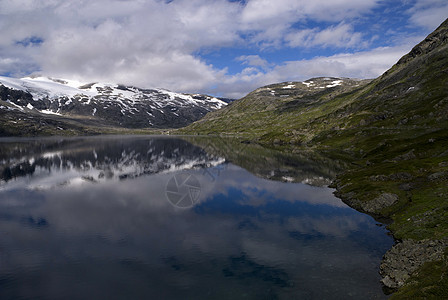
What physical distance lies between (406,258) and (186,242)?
102 feet

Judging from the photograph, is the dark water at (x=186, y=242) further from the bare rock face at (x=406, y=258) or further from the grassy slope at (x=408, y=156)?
the grassy slope at (x=408, y=156)

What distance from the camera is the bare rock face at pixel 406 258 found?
3212 cm

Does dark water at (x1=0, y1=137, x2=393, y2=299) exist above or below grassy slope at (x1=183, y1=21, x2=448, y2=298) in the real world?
below

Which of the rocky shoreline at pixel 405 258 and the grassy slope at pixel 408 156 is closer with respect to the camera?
the rocky shoreline at pixel 405 258

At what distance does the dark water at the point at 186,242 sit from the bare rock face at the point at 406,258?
1666mm

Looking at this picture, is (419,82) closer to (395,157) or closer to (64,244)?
(395,157)

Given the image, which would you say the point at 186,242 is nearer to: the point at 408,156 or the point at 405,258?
the point at 405,258

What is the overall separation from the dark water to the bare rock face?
167cm

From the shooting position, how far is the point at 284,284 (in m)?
33.9

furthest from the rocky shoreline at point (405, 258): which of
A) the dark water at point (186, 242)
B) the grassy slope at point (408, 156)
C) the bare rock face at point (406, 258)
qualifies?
the dark water at point (186, 242)

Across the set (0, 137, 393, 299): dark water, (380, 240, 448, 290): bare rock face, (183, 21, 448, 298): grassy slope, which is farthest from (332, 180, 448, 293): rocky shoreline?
(0, 137, 393, 299): dark water

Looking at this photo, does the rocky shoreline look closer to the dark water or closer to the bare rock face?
the bare rock face

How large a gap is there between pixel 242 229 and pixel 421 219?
1140 inches

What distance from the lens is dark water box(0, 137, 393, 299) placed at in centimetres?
3359
